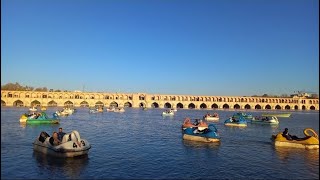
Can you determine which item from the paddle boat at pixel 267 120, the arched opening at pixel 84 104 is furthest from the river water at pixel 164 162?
the arched opening at pixel 84 104

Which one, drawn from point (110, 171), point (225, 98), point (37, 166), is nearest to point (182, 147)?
point (110, 171)

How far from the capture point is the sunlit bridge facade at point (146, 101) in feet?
492

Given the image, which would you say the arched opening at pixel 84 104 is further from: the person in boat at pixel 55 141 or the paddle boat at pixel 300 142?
the person in boat at pixel 55 141

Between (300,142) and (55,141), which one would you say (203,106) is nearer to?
(300,142)

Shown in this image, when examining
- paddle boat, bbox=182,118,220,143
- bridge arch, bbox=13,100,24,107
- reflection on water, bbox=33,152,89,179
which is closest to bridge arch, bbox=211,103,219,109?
bridge arch, bbox=13,100,24,107

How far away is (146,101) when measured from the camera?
168 metres

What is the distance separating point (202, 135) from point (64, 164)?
16.6 m

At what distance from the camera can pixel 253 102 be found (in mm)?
178625

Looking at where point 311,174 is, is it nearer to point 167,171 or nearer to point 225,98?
point 167,171

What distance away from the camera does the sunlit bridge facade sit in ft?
492

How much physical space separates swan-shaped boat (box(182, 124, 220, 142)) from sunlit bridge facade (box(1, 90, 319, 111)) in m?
123

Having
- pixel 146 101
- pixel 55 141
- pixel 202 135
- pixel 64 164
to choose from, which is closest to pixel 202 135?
pixel 202 135

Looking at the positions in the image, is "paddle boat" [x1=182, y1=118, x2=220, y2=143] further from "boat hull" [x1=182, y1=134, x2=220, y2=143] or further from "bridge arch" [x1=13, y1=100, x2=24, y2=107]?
"bridge arch" [x1=13, y1=100, x2=24, y2=107]

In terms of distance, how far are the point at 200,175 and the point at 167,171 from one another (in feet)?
6.73
